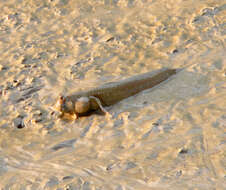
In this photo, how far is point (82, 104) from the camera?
4.44m

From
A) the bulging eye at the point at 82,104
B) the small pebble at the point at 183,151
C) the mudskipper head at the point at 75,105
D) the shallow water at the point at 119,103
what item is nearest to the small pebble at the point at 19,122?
the shallow water at the point at 119,103

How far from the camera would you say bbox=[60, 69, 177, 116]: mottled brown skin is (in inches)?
177

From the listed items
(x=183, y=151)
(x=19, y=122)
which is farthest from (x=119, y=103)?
(x=19, y=122)

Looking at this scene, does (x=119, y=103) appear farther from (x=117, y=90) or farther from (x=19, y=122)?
(x=19, y=122)

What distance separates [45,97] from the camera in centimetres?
508

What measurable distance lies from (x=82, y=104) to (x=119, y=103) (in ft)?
1.88

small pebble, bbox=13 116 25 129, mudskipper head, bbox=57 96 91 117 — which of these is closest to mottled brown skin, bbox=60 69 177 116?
mudskipper head, bbox=57 96 91 117

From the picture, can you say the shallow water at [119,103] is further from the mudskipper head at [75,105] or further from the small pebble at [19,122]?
the mudskipper head at [75,105]

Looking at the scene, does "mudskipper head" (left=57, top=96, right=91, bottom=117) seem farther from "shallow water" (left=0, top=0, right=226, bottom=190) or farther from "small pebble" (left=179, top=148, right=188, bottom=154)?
"small pebble" (left=179, top=148, right=188, bottom=154)

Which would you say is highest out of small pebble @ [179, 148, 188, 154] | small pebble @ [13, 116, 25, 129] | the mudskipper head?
the mudskipper head

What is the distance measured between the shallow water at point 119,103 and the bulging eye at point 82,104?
0.17 meters

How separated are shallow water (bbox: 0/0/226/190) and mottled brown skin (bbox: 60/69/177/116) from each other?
4.7 inches

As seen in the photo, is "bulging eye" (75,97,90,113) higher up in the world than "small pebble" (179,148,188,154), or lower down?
higher up

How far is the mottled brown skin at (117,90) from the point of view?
4508 millimetres
